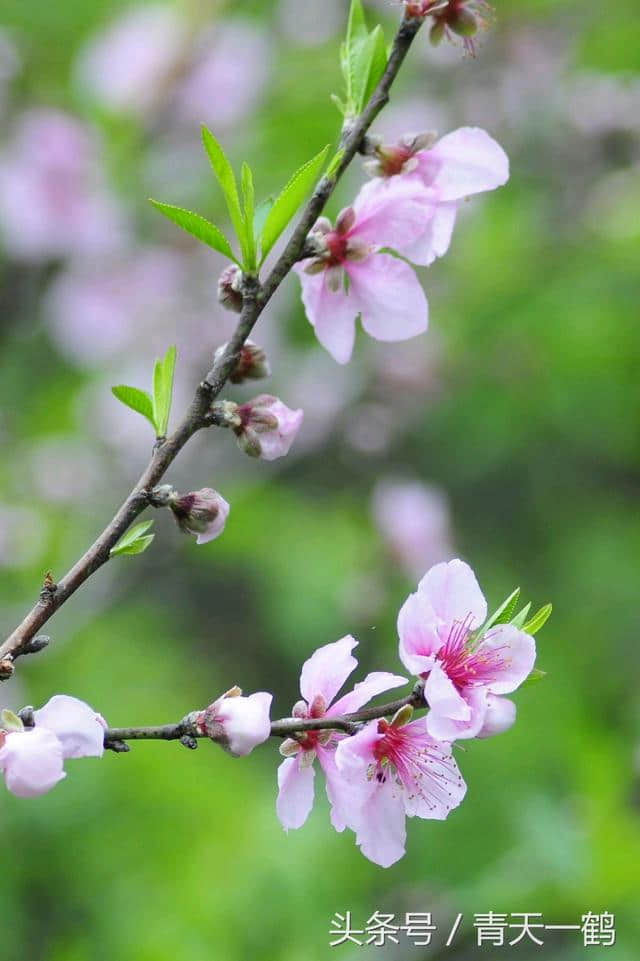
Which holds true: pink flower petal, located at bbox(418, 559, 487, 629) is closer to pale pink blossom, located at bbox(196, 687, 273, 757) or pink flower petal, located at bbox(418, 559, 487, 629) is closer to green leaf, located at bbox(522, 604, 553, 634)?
green leaf, located at bbox(522, 604, 553, 634)

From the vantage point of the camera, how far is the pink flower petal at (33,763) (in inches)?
32.9

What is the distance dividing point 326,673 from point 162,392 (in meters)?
0.29

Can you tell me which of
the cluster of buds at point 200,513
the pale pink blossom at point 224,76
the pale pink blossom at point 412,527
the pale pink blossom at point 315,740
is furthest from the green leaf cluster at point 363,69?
the pale pink blossom at point 224,76

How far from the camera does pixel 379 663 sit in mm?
2947

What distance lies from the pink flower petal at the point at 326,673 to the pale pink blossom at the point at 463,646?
0.06 m

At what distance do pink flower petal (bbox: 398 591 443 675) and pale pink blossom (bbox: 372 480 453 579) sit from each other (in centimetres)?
225

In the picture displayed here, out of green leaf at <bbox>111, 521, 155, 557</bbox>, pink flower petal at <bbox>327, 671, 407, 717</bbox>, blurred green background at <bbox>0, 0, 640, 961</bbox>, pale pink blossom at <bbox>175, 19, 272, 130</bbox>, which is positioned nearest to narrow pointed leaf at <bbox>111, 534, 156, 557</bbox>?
green leaf at <bbox>111, 521, 155, 557</bbox>

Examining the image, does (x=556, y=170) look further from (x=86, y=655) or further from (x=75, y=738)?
(x=75, y=738)

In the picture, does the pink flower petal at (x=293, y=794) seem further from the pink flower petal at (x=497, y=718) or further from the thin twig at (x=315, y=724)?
the pink flower petal at (x=497, y=718)

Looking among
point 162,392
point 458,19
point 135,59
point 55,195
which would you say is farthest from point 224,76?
point 162,392

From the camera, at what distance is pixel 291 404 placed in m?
3.60

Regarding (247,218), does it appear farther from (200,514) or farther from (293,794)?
(293,794)

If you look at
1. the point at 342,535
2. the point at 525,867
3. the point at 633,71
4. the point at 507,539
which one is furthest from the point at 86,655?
the point at 633,71

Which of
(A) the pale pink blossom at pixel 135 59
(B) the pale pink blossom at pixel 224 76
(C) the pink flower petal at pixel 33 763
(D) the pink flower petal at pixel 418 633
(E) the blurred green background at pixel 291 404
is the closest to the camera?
(C) the pink flower petal at pixel 33 763
